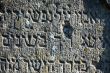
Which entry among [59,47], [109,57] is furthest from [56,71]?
[109,57]

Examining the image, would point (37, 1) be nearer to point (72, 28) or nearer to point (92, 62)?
point (72, 28)

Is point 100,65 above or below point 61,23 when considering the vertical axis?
below

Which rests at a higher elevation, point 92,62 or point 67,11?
point 67,11

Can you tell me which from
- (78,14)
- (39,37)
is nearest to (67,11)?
(78,14)

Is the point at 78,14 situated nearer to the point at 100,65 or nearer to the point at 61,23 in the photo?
the point at 61,23

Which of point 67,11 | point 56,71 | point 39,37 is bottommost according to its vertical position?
point 56,71
